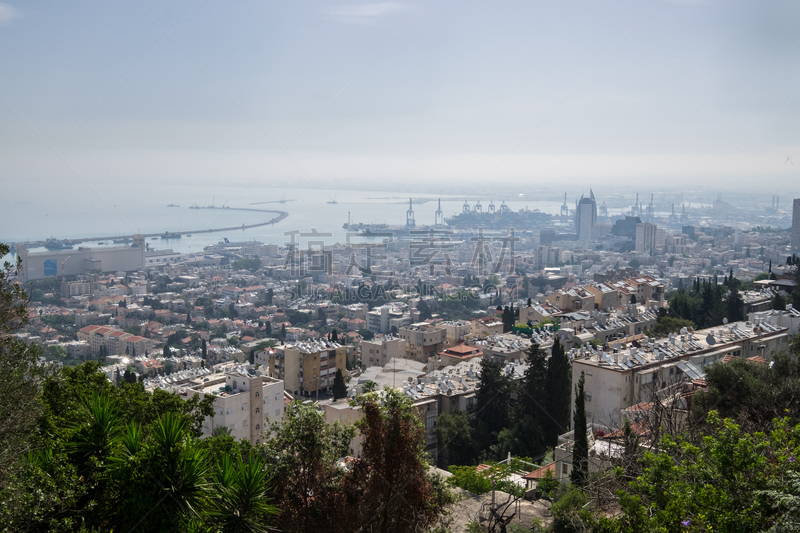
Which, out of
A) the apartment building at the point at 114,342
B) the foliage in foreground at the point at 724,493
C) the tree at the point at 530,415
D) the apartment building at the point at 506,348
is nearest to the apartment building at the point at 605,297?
the apartment building at the point at 506,348

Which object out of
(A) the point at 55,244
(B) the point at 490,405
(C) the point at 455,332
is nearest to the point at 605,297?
(C) the point at 455,332

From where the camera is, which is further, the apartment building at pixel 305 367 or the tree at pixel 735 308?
the apartment building at pixel 305 367

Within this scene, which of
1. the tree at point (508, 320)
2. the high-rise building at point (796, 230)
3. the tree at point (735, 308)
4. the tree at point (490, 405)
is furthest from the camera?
the high-rise building at point (796, 230)

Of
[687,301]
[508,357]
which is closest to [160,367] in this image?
[508,357]

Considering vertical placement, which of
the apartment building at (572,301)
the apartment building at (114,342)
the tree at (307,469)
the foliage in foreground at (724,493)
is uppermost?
the foliage in foreground at (724,493)

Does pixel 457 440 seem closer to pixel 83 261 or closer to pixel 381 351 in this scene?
pixel 381 351

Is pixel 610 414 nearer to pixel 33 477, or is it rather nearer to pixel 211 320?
pixel 33 477

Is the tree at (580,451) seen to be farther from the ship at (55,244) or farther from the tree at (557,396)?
the ship at (55,244)
